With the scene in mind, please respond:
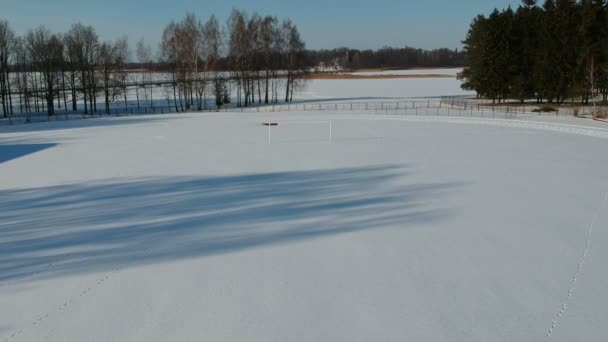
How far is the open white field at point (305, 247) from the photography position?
20.9ft

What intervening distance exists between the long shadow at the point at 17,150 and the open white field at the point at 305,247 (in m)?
1.94

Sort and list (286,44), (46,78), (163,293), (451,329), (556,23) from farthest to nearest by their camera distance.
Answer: (286,44) → (46,78) → (556,23) → (163,293) → (451,329)

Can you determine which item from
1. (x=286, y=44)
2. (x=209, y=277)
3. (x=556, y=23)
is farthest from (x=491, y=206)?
(x=286, y=44)

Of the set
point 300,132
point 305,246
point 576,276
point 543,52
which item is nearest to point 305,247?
point 305,246

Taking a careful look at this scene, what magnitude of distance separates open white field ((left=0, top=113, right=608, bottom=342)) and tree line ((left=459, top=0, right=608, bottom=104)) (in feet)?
78.8

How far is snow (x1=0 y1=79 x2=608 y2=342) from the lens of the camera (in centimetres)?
636

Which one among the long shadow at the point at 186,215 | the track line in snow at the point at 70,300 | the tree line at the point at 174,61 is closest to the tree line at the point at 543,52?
the tree line at the point at 174,61

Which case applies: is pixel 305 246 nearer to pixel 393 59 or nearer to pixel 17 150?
pixel 17 150

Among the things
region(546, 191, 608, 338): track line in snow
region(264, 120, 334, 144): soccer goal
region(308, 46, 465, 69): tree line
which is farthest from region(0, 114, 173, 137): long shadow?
region(308, 46, 465, 69): tree line

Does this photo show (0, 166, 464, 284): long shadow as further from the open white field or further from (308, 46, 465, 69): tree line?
(308, 46, 465, 69): tree line

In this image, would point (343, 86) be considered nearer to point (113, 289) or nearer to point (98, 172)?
point (98, 172)

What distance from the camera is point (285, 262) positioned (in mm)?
8406

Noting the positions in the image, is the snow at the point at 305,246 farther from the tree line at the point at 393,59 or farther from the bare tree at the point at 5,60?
the tree line at the point at 393,59

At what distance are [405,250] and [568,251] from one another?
9.05 feet
